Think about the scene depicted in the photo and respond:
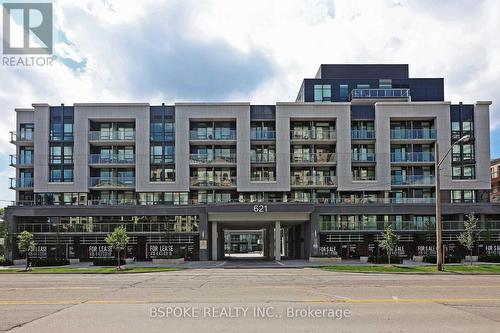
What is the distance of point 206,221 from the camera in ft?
176

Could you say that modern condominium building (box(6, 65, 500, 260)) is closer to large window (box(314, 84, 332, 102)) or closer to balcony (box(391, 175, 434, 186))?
balcony (box(391, 175, 434, 186))

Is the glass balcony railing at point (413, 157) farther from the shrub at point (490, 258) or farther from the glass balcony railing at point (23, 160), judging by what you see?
the glass balcony railing at point (23, 160)

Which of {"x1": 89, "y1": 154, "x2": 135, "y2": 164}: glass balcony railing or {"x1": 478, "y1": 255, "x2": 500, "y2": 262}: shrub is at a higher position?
{"x1": 89, "y1": 154, "x2": 135, "y2": 164}: glass balcony railing

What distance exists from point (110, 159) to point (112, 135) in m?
2.73

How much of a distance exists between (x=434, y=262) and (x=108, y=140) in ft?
120

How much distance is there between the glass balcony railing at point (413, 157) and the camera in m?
59.1

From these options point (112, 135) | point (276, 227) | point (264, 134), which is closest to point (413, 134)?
point (264, 134)

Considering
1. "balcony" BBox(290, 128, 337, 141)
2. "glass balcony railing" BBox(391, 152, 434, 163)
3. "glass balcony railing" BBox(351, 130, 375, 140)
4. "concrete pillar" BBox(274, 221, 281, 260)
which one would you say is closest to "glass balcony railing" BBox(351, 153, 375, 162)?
"glass balcony railing" BBox(351, 130, 375, 140)

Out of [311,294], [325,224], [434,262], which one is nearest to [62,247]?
[325,224]

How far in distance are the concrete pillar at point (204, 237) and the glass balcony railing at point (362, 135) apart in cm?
1930

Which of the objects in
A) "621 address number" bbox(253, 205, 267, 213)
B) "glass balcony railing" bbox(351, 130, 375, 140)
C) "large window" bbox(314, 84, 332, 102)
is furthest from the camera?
"large window" bbox(314, 84, 332, 102)

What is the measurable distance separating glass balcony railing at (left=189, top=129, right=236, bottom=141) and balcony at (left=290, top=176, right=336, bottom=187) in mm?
8433

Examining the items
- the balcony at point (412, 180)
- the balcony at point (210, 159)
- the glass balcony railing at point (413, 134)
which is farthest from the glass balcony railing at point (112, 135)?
the balcony at point (412, 180)

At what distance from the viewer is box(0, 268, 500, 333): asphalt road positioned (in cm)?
1190
